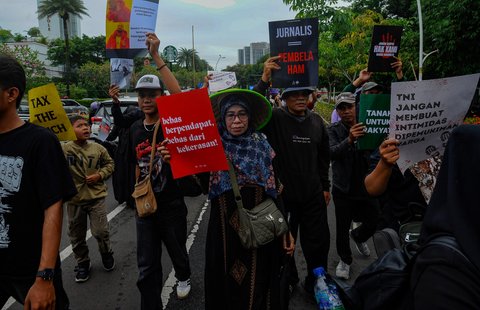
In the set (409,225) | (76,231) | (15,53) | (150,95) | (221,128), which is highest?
(15,53)

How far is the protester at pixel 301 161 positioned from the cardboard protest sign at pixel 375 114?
556mm

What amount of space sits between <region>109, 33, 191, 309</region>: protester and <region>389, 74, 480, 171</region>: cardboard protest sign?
5.35ft

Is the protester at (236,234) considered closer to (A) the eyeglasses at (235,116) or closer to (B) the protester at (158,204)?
(A) the eyeglasses at (235,116)

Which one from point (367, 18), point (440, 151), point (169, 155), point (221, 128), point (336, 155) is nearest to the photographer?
point (440, 151)

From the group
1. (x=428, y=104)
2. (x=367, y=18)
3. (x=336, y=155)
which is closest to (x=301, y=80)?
(x=336, y=155)

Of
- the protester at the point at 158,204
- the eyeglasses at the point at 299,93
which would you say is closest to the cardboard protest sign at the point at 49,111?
the protester at the point at 158,204

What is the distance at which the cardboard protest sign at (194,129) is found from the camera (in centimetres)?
214

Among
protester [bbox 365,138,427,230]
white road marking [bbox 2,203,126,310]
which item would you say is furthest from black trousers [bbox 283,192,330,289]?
white road marking [bbox 2,203,126,310]

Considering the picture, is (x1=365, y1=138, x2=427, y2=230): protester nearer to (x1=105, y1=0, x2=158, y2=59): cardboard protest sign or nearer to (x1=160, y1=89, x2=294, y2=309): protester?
(x1=160, y1=89, x2=294, y2=309): protester

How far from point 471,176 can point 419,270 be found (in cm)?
29

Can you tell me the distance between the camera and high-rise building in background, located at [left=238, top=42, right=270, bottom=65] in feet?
448

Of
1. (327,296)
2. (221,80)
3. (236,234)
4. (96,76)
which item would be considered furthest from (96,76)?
(327,296)

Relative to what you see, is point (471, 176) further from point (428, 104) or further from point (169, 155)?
point (169, 155)

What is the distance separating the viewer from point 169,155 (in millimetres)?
2324
